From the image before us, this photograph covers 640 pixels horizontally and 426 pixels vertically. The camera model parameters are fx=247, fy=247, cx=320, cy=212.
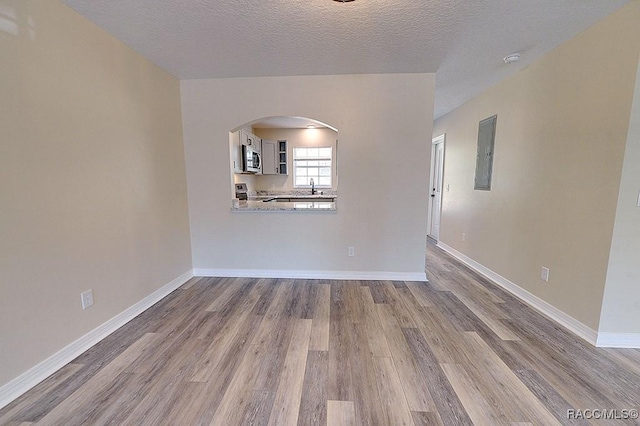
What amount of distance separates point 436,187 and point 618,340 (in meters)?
3.76

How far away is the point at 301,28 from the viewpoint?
2055 millimetres

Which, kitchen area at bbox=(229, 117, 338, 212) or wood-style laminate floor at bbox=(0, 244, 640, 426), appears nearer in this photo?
wood-style laminate floor at bbox=(0, 244, 640, 426)

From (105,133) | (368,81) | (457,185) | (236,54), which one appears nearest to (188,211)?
(105,133)

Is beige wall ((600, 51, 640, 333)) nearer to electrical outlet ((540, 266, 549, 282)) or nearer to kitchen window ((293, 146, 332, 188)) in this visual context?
electrical outlet ((540, 266, 549, 282))

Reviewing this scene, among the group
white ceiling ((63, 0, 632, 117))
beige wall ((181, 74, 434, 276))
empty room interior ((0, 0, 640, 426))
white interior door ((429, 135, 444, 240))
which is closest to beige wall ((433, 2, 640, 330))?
empty room interior ((0, 0, 640, 426))

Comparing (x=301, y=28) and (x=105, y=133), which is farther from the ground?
(x=301, y=28)

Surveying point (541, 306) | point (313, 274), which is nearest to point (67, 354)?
point (313, 274)

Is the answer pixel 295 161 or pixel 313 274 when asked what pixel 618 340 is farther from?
pixel 295 161

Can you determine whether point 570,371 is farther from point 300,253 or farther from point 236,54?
point 236,54

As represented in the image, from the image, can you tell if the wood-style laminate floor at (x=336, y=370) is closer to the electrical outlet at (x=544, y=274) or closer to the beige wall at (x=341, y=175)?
the electrical outlet at (x=544, y=274)

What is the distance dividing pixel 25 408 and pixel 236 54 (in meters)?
3.01

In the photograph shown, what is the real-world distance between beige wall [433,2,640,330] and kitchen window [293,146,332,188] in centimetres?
363

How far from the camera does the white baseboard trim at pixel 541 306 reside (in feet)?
6.63

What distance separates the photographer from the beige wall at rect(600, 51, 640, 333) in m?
1.76
